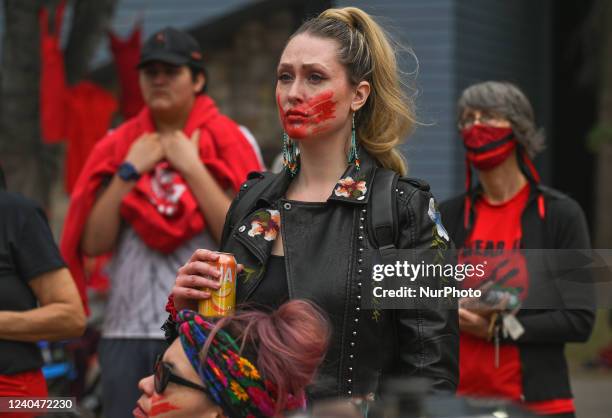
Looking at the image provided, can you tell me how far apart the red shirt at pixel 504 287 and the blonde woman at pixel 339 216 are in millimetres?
1255

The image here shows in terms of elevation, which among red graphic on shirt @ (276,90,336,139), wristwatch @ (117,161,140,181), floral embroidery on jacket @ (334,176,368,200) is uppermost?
red graphic on shirt @ (276,90,336,139)

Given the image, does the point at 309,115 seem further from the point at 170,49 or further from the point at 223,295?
the point at 170,49

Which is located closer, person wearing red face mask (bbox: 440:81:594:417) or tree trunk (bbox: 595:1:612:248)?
person wearing red face mask (bbox: 440:81:594:417)

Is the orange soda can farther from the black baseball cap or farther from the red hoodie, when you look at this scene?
the black baseball cap

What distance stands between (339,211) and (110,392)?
219 cm

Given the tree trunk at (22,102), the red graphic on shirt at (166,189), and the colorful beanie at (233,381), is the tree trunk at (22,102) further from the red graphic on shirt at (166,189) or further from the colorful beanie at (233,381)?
the colorful beanie at (233,381)

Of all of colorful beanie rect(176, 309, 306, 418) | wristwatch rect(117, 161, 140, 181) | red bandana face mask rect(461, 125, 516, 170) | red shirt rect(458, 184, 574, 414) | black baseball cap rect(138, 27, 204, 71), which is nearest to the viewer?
colorful beanie rect(176, 309, 306, 418)

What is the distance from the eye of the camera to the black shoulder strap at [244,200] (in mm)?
3533

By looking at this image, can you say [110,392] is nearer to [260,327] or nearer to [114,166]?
[114,166]

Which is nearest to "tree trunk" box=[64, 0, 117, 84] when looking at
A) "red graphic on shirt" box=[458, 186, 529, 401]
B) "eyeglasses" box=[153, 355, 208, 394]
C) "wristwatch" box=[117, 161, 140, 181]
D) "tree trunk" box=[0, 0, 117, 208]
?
"tree trunk" box=[0, 0, 117, 208]

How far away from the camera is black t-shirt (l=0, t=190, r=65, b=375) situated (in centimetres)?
433

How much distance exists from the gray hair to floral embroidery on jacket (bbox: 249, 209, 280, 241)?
73.9 inches

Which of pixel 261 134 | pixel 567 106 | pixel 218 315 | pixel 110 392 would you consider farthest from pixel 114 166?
pixel 567 106

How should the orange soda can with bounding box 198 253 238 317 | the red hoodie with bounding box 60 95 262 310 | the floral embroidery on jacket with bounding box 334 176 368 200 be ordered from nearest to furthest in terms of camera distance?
the orange soda can with bounding box 198 253 238 317 < the floral embroidery on jacket with bounding box 334 176 368 200 < the red hoodie with bounding box 60 95 262 310
